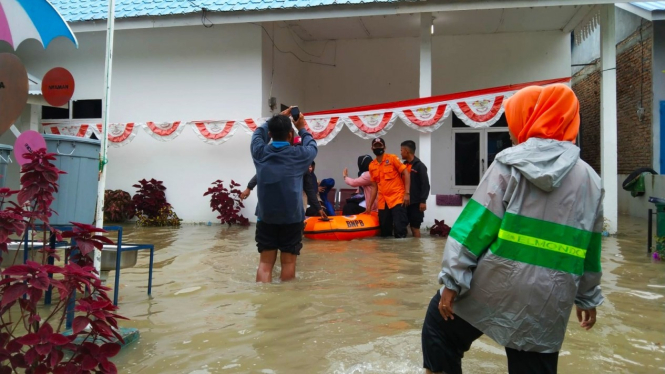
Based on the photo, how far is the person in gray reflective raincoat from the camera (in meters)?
2.19

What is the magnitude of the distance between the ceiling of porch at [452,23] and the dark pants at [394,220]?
4.56 metres

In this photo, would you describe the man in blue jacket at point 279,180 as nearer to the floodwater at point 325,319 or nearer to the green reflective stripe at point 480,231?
the floodwater at point 325,319

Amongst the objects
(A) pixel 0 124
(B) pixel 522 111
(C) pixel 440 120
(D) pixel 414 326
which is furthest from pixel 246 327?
(C) pixel 440 120

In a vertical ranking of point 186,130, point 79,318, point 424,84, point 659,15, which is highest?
point 659,15

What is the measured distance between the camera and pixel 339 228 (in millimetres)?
9078

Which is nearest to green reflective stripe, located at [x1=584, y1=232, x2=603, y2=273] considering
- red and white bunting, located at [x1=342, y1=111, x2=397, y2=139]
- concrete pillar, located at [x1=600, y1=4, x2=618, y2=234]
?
red and white bunting, located at [x1=342, y1=111, x2=397, y2=139]

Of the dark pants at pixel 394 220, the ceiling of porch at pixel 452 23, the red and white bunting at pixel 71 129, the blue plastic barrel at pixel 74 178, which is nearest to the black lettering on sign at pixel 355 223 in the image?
the dark pants at pixel 394 220

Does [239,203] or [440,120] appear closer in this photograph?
[440,120]

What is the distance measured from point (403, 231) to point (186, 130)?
5452mm

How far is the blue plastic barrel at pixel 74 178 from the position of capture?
405 cm

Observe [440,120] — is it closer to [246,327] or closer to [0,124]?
[246,327]

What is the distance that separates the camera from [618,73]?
14.7m

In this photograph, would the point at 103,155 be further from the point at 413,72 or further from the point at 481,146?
the point at 413,72

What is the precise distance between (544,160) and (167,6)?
10377mm
